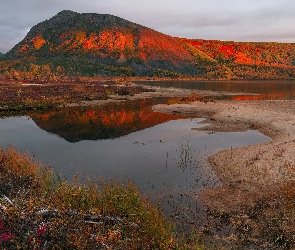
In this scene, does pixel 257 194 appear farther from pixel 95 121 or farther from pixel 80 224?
pixel 95 121

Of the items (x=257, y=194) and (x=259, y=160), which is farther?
(x=259, y=160)

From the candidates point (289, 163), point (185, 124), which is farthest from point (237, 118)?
point (289, 163)

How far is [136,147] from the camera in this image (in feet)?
64.3

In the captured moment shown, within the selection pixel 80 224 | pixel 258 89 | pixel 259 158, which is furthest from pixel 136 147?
pixel 258 89

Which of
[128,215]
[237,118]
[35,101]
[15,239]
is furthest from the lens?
[35,101]

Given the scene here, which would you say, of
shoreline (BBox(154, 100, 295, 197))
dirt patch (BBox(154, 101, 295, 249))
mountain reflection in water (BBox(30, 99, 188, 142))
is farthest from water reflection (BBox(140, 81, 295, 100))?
dirt patch (BBox(154, 101, 295, 249))

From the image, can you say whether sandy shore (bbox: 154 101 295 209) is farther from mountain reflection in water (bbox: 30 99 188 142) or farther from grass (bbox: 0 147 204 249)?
mountain reflection in water (bbox: 30 99 188 142)

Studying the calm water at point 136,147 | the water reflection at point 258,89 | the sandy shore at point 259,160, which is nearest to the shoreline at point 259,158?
the sandy shore at point 259,160

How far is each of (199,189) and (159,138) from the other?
10.4 metres

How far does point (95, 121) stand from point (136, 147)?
38.8ft

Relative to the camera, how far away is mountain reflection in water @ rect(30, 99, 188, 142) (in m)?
24.3

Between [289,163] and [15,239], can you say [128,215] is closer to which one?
[15,239]

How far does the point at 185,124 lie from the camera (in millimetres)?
28484

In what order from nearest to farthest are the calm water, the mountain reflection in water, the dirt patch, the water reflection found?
the dirt patch
the calm water
the mountain reflection in water
the water reflection
